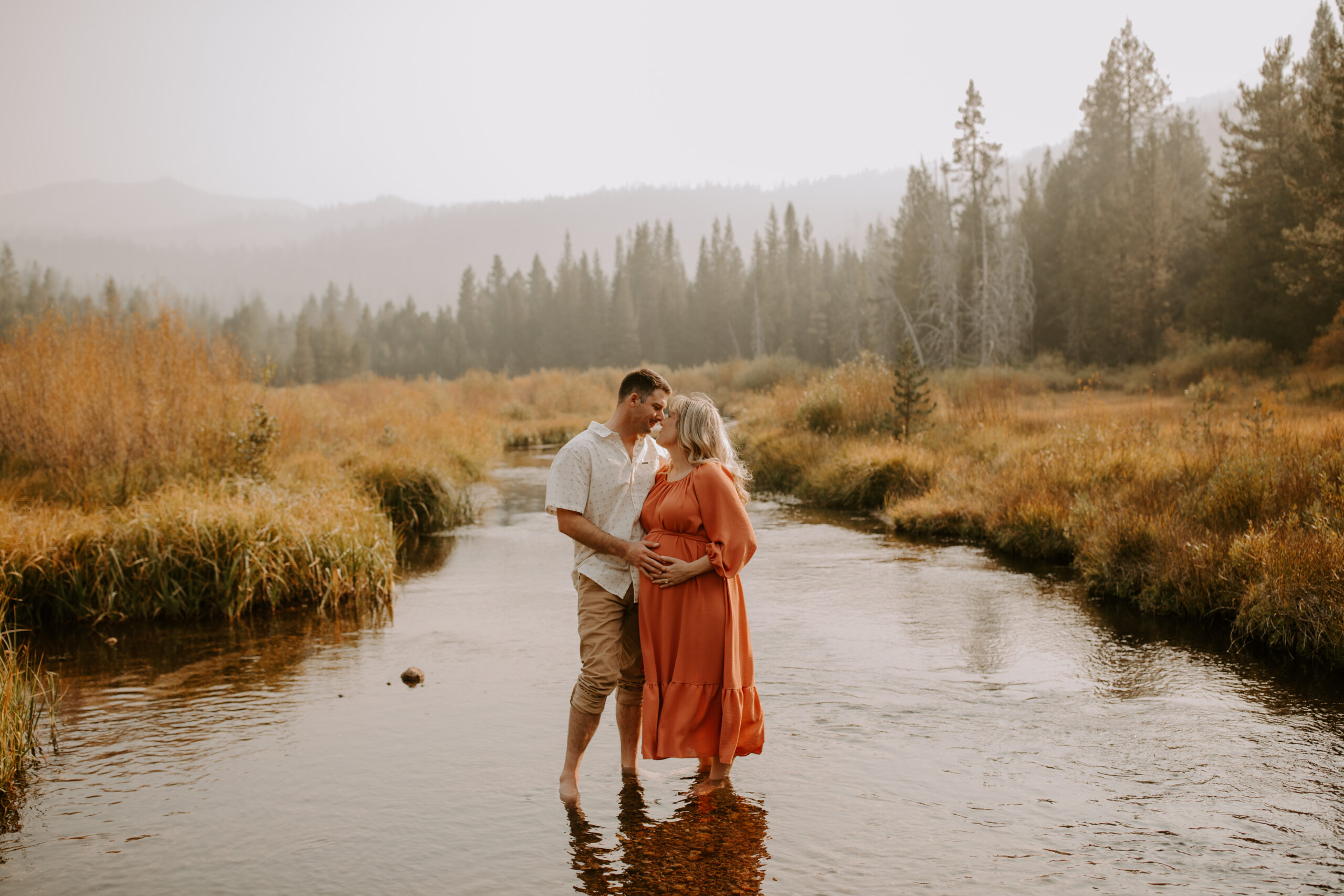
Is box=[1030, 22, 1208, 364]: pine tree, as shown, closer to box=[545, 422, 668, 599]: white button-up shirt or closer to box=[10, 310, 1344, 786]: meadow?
box=[10, 310, 1344, 786]: meadow

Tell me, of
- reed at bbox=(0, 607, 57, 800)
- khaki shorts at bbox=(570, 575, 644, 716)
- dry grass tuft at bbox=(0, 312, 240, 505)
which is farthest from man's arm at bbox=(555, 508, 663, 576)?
dry grass tuft at bbox=(0, 312, 240, 505)

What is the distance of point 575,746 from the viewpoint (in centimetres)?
480

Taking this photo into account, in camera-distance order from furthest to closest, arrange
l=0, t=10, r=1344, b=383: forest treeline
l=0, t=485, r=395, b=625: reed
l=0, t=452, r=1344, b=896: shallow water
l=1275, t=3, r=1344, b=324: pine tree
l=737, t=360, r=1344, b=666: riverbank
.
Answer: l=0, t=10, r=1344, b=383: forest treeline → l=1275, t=3, r=1344, b=324: pine tree → l=0, t=485, r=395, b=625: reed → l=737, t=360, r=1344, b=666: riverbank → l=0, t=452, r=1344, b=896: shallow water

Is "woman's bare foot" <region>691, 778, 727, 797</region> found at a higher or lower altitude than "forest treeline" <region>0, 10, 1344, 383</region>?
lower

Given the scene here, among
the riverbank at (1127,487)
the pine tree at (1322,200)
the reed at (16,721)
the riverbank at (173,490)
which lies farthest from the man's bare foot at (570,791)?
the pine tree at (1322,200)

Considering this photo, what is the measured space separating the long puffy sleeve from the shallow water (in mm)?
1329

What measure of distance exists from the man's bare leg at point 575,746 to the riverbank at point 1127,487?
5.65m

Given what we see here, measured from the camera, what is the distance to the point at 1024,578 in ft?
34.3

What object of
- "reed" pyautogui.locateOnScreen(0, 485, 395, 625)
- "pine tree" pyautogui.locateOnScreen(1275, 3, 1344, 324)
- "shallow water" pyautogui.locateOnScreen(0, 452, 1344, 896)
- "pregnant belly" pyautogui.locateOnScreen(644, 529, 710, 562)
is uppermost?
"pine tree" pyautogui.locateOnScreen(1275, 3, 1344, 324)

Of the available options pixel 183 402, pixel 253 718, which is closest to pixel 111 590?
pixel 253 718

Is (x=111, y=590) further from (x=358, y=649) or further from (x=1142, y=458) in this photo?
(x=1142, y=458)

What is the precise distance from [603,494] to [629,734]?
1457mm

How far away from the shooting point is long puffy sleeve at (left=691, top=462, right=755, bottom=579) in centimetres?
445

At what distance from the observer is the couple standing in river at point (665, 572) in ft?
14.8
